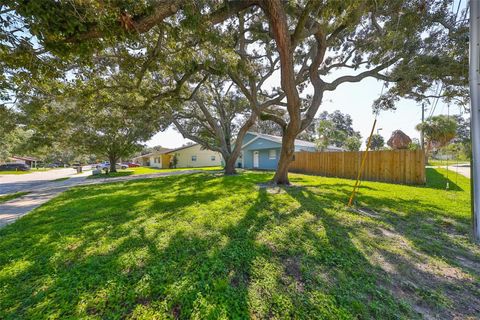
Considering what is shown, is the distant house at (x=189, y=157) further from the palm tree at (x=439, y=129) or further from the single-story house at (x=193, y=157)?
the palm tree at (x=439, y=129)

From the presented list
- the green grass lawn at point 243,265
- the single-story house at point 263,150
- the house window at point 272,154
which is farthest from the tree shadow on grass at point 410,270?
the house window at point 272,154

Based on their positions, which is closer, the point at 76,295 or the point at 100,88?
the point at 76,295

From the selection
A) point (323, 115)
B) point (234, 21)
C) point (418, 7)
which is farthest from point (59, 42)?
point (323, 115)

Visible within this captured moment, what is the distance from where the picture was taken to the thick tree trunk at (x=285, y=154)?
26.9 ft

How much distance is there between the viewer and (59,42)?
3.29 metres

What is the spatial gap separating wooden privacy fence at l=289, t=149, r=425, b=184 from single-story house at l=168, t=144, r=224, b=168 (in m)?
20.0

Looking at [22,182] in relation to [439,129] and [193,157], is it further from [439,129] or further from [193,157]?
[439,129]

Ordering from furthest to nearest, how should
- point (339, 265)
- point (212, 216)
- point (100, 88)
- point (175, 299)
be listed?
point (100, 88) → point (212, 216) → point (339, 265) → point (175, 299)

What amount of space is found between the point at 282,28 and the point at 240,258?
5100 mm

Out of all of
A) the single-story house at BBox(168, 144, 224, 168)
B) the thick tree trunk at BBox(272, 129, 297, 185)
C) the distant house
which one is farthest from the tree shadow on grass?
the distant house

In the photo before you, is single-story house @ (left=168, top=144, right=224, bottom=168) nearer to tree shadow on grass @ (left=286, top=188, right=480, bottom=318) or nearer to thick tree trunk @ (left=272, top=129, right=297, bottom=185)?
thick tree trunk @ (left=272, top=129, right=297, bottom=185)

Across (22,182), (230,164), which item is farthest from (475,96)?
(22,182)

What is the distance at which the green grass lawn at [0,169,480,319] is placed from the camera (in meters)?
1.99

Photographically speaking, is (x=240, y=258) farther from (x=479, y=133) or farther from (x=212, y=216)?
(x=479, y=133)
